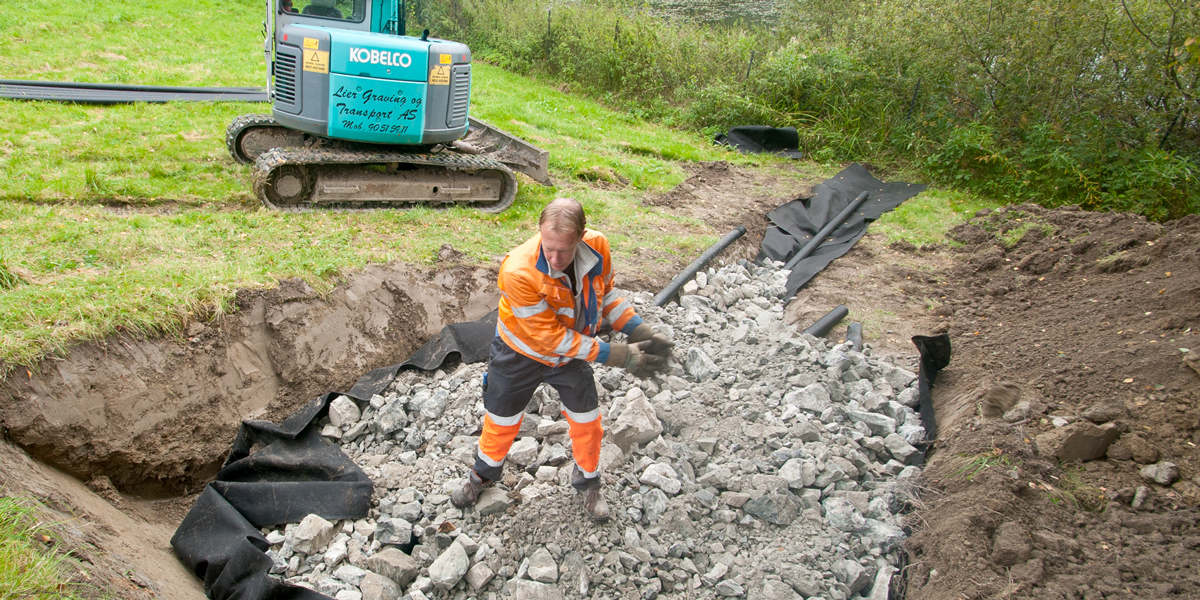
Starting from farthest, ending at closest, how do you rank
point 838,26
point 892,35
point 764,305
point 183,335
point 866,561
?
1. point 838,26
2. point 892,35
3. point 764,305
4. point 183,335
5. point 866,561

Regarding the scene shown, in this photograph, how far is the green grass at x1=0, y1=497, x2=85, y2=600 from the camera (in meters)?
2.29

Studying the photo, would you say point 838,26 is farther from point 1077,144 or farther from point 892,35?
point 1077,144

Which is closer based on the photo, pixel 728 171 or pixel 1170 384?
pixel 1170 384

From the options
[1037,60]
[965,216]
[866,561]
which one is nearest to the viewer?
[866,561]

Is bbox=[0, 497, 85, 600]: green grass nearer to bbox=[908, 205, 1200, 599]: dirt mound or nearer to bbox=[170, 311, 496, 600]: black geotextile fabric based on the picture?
bbox=[170, 311, 496, 600]: black geotextile fabric

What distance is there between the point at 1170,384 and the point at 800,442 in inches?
85.9

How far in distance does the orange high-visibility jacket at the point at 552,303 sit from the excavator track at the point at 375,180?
3904mm

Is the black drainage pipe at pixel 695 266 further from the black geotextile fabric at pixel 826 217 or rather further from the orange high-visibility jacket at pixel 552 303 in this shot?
the orange high-visibility jacket at pixel 552 303

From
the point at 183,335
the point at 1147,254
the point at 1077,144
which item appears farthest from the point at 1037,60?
the point at 183,335

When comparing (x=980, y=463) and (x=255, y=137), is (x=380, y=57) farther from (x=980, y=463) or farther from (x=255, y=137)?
(x=980, y=463)

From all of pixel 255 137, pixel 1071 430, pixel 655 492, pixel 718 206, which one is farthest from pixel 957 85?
pixel 255 137

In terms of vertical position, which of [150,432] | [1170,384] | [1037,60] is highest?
[1037,60]

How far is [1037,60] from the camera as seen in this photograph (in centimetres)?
959

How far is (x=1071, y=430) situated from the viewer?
3828mm
